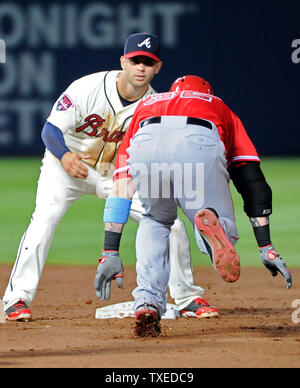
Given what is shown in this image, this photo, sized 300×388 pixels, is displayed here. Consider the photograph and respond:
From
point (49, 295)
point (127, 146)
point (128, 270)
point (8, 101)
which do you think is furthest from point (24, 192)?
point (127, 146)

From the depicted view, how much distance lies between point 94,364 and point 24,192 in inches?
399

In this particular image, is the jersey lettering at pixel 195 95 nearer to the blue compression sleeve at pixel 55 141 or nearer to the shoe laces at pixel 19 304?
the blue compression sleeve at pixel 55 141

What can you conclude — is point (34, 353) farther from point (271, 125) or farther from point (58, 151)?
point (271, 125)

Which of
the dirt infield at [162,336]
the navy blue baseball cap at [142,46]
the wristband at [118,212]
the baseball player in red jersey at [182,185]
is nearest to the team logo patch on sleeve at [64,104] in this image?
the navy blue baseball cap at [142,46]

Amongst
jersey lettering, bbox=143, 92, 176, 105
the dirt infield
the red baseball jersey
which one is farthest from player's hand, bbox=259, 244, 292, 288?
jersey lettering, bbox=143, 92, 176, 105

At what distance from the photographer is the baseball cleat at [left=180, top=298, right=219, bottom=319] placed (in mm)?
5789

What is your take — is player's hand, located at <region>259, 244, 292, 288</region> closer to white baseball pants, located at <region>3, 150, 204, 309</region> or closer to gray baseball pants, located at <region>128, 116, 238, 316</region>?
gray baseball pants, located at <region>128, 116, 238, 316</region>

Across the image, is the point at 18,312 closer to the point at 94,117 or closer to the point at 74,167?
the point at 74,167

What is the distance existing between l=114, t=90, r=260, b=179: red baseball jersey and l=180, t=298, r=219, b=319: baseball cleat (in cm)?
129

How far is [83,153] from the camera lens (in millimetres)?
6293

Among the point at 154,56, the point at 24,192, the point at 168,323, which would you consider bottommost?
the point at 24,192

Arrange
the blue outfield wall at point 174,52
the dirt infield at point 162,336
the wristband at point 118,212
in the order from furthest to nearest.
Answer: the blue outfield wall at point 174,52 < the wristband at point 118,212 < the dirt infield at point 162,336

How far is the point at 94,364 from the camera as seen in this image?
403 cm

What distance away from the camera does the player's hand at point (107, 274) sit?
4.80m
